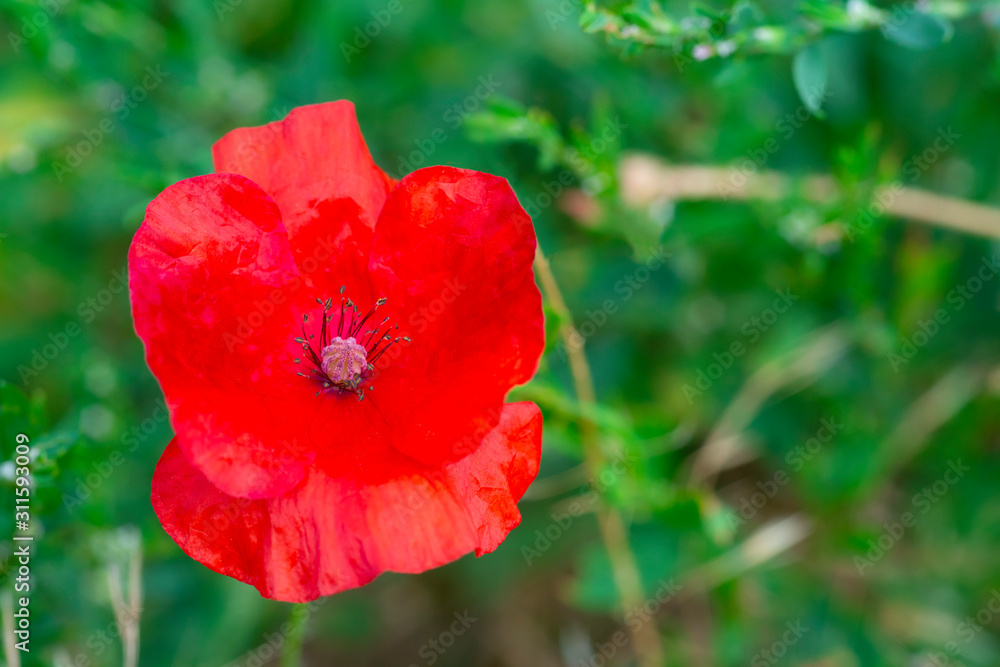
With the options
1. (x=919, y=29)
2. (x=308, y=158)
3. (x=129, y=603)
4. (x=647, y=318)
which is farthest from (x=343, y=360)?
(x=919, y=29)

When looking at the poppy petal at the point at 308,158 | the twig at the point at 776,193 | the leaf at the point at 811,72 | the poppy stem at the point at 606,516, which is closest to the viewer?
the poppy petal at the point at 308,158

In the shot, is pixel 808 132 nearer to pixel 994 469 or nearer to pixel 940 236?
pixel 940 236

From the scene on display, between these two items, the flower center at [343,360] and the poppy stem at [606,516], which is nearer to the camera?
the flower center at [343,360]

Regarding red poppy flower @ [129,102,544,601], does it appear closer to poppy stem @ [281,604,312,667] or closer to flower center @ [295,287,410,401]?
flower center @ [295,287,410,401]

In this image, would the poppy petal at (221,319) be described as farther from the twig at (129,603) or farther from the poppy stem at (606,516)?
the twig at (129,603)

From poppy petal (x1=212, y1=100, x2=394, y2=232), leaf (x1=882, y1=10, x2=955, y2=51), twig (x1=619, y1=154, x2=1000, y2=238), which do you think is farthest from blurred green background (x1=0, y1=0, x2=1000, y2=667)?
poppy petal (x1=212, y1=100, x2=394, y2=232)

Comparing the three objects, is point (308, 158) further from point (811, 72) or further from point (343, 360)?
point (811, 72)

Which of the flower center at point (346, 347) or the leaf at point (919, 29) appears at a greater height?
the leaf at point (919, 29)

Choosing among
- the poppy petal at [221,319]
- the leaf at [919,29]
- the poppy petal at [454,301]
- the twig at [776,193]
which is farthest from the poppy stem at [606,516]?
the leaf at [919,29]
